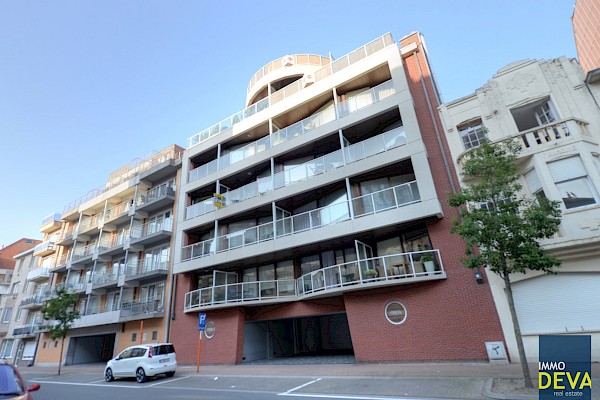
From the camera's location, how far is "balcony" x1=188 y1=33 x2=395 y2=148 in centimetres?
1776

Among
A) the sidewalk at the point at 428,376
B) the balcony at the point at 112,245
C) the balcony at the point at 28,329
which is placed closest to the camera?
the sidewalk at the point at 428,376

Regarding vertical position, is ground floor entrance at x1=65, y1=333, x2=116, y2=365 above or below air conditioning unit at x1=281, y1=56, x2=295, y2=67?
below

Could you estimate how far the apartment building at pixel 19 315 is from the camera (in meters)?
29.8

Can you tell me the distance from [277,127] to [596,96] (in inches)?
600

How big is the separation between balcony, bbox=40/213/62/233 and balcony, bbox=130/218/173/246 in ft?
52.4

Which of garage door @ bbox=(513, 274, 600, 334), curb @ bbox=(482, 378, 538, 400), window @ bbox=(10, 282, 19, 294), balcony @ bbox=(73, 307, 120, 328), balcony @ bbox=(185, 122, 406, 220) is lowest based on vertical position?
curb @ bbox=(482, 378, 538, 400)

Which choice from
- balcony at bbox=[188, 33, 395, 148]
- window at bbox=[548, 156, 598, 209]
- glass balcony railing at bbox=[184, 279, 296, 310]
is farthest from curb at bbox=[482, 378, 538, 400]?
balcony at bbox=[188, 33, 395, 148]

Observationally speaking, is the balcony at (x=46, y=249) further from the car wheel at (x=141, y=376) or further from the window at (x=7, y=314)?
the car wheel at (x=141, y=376)

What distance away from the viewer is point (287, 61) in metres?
23.6

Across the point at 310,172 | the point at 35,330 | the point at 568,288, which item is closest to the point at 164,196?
the point at 310,172

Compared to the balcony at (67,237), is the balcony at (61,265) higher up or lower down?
lower down

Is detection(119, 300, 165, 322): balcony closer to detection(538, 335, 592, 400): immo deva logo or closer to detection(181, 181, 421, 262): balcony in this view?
detection(181, 181, 421, 262): balcony

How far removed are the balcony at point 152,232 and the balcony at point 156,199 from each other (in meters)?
1.23

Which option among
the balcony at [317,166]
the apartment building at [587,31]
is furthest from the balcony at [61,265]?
the apartment building at [587,31]
